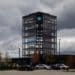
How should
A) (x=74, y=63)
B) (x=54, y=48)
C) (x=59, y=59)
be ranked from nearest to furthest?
(x=74, y=63)
(x=59, y=59)
(x=54, y=48)

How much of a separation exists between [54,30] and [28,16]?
13867 millimetres

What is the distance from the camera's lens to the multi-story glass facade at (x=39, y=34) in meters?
125

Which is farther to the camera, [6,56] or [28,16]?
[28,16]

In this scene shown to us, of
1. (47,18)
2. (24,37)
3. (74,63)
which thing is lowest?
(74,63)

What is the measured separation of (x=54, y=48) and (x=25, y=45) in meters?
13.2

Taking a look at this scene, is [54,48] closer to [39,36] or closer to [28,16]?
[39,36]

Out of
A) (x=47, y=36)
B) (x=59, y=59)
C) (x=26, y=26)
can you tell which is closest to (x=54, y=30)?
(x=47, y=36)

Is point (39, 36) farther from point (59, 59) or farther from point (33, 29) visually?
point (59, 59)

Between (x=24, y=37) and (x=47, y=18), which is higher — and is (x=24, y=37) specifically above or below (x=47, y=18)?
below

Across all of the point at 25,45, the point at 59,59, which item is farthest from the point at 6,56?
the point at 25,45

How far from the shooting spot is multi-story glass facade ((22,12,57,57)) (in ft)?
411

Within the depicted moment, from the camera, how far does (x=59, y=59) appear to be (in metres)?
93.8

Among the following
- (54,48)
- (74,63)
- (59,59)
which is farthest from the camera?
(54,48)

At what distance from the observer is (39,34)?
414 ft
